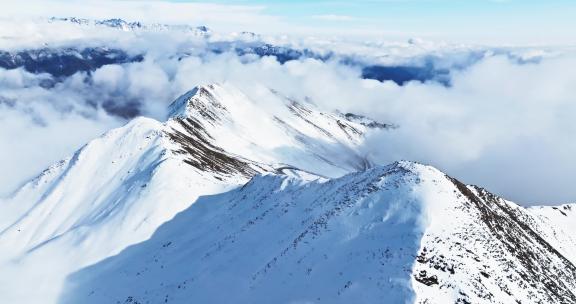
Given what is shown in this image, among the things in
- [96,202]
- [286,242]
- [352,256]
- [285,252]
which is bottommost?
[96,202]

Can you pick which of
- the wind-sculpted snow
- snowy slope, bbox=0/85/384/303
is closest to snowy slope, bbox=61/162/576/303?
the wind-sculpted snow

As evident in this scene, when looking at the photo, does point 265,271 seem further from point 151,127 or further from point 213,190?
point 151,127

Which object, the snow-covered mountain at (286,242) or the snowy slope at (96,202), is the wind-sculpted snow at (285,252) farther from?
the snowy slope at (96,202)

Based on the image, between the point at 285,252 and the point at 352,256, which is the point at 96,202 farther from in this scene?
the point at 352,256

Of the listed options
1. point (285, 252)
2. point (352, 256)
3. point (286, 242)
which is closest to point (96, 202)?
point (286, 242)

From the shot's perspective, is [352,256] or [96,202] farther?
[96,202]

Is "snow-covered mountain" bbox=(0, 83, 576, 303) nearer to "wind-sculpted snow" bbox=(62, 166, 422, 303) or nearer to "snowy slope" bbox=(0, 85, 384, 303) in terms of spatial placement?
"wind-sculpted snow" bbox=(62, 166, 422, 303)

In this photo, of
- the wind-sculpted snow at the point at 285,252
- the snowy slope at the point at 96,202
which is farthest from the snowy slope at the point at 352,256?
the snowy slope at the point at 96,202
